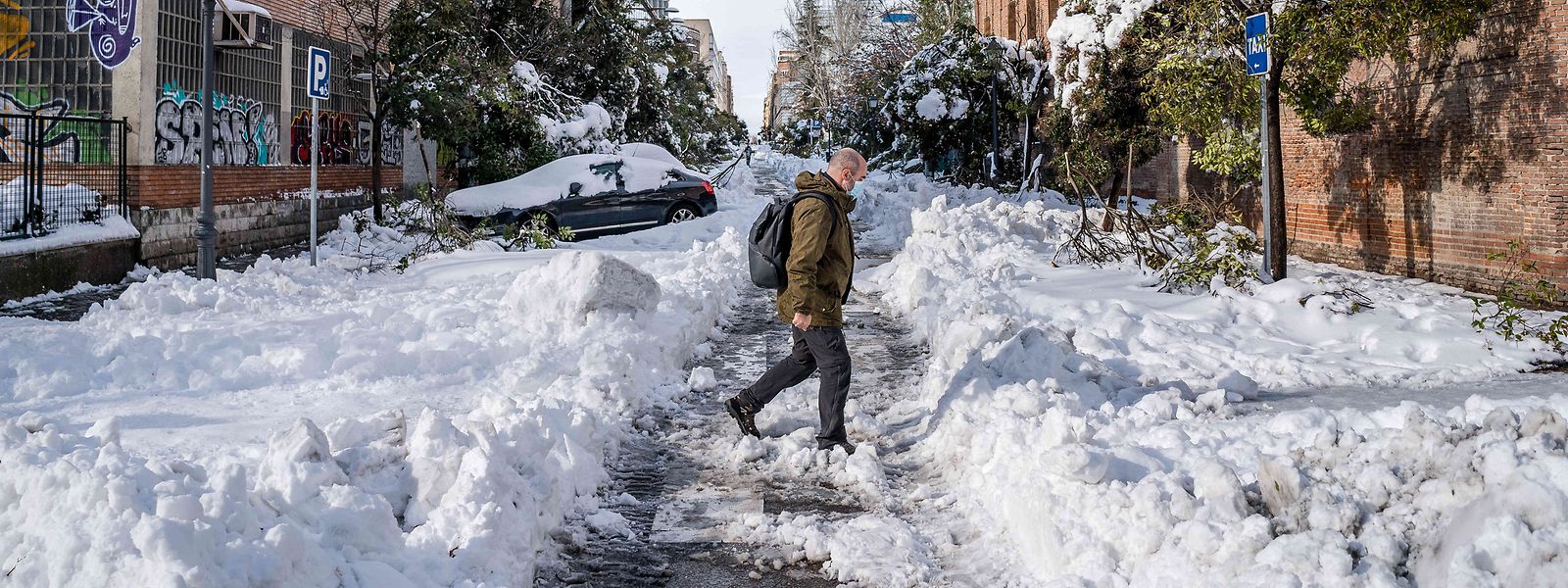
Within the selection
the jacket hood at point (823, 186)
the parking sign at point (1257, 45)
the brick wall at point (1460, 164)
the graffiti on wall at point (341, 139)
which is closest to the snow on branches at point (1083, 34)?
the brick wall at point (1460, 164)

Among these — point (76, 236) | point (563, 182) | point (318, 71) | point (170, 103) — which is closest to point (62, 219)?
point (76, 236)

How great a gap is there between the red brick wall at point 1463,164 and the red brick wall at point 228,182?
14422 mm

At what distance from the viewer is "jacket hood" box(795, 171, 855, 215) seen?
6.60 metres

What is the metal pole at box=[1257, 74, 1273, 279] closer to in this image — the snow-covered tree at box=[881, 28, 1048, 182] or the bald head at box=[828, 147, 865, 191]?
the bald head at box=[828, 147, 865, 191]

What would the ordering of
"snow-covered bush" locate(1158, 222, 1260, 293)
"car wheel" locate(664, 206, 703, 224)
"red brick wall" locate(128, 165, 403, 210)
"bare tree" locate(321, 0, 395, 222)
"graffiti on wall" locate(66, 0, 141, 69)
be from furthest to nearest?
"bare tree" locate(321, 0, 395, 222)
"car wheel" locate(664, 206, 703, 224)
"graffiti on wall" locate(66, 0, 141, 69)
"red brick wall" locate(128, 165, 403, 210)
"snow-covered bush" locate(1158, 222, 1260, 293)

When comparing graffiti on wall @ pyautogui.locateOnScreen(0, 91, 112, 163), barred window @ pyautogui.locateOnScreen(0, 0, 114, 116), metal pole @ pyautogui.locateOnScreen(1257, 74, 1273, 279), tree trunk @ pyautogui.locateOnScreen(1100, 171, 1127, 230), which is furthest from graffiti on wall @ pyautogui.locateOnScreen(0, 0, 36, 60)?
metal pole @ pyautogui.locateOnScreen(1257, 74, 1273, 279)

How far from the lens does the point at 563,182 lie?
68.4ft

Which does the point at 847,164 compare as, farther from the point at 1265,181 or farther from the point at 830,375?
the point at 1265,181

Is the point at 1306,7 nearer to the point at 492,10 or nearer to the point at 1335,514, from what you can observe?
the point at 1335,514

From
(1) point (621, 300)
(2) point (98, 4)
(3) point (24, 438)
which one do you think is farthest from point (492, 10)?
(3) point (24, 438)

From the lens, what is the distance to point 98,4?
16.9 meters

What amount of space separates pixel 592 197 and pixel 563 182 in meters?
0.59

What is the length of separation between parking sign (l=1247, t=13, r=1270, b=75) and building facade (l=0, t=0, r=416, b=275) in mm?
10512

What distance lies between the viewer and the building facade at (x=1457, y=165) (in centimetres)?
1168
